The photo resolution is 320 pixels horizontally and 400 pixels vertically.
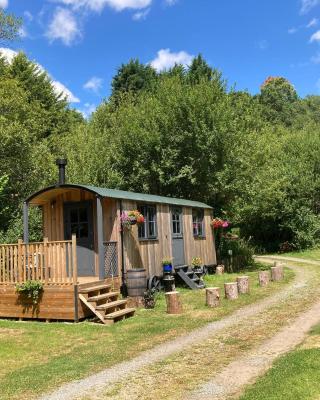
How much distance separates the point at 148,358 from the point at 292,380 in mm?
2451

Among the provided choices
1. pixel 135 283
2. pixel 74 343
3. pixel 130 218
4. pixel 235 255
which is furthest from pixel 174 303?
pixel 235 255

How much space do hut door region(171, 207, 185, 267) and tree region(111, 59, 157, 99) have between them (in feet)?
78.5

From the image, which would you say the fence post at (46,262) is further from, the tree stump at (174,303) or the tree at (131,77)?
the tree at (131,77)

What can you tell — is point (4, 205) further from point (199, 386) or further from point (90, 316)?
point (199, 386)

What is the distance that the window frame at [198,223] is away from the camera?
17453 mm

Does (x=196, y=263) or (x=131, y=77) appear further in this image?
(x=131, y=77)

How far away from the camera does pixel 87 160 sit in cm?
2197

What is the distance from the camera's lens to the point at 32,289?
Result: 1069 centimetres

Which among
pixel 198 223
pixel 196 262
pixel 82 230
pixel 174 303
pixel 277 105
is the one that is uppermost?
pixel 277 105

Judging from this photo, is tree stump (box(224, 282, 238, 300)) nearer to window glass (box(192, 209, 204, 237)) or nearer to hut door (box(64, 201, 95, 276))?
hut door (box(64, 201, 95, 276))

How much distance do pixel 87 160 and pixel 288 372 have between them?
687 inches

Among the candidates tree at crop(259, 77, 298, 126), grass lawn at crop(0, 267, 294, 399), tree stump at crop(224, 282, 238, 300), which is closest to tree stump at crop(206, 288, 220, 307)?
grass lawn at crop(0, 267, 294, 399)

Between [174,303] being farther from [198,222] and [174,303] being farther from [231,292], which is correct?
[198,222]

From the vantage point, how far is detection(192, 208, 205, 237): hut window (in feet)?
57.3
